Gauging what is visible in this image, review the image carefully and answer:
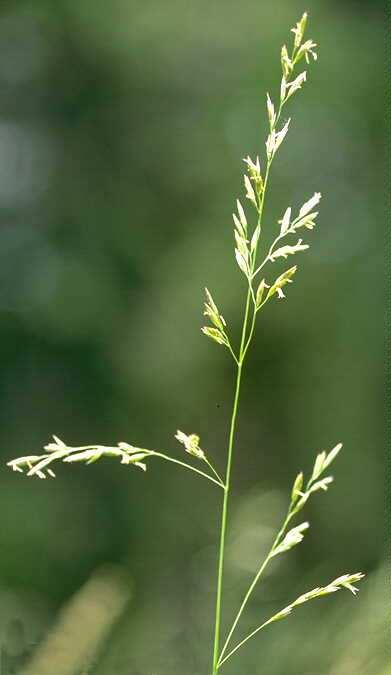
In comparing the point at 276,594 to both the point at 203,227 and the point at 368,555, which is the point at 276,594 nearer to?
the point at 368,555

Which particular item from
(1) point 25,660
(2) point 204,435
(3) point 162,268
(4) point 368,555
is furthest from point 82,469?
(1) point 25,660

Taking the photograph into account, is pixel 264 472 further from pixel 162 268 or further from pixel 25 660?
pixel 25 660

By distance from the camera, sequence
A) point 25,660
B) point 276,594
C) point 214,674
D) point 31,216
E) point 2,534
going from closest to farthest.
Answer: point 214,674, point 25,660, point 276,594, point 2,534, point 31,216

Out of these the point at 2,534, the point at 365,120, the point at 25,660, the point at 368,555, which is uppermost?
the point at 365,120

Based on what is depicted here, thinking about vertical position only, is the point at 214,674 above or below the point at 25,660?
above

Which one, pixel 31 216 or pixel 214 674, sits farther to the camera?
pixel 31 216

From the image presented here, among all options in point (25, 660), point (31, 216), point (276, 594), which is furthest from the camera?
point (31, 216)
